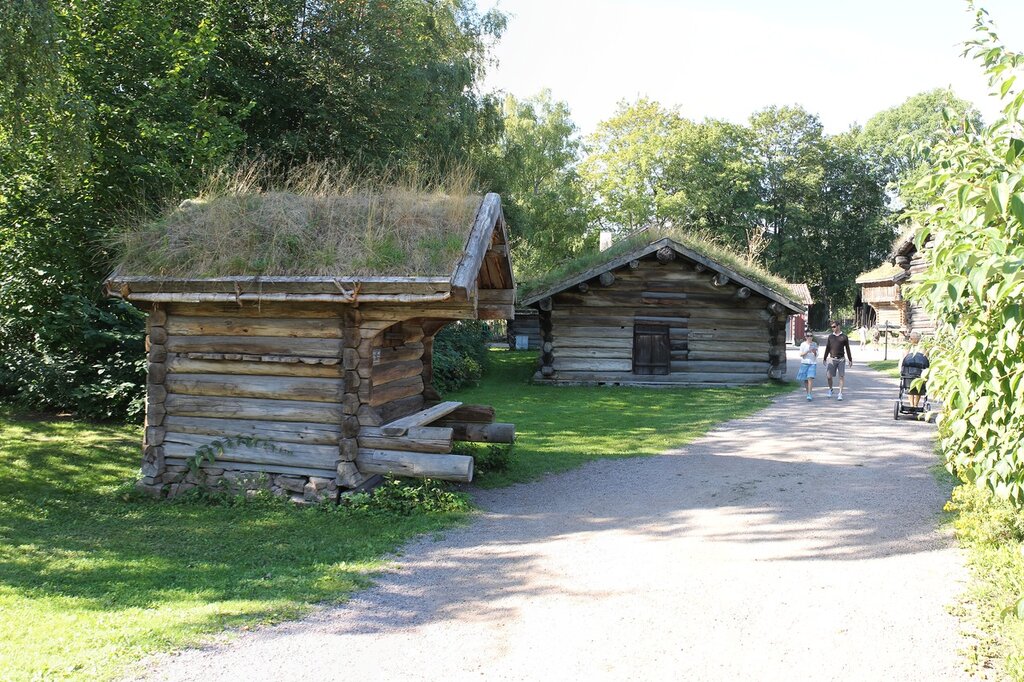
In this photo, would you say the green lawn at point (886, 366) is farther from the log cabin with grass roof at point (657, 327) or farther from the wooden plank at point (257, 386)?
the wooden plank at point (257, 386)

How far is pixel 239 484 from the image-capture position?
9.41 metres

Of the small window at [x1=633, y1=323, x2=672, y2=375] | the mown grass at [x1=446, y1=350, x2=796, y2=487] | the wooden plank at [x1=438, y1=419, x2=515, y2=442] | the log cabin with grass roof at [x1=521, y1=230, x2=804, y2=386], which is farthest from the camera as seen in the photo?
the small window at [x1=633, y1=323, x2=672, y2=375]

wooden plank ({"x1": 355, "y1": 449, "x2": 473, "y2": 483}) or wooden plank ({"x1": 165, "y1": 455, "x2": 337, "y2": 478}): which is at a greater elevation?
wooden plank ({"x1": 355, "y1": 449, "x2": 473, "y2": 483})

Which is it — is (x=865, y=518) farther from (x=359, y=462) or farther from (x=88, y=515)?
(x=88, y=515)

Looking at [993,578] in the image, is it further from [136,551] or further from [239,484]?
[239,484]

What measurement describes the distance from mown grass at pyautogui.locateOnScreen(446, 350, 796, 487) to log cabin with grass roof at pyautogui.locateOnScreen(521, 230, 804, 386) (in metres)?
0.85

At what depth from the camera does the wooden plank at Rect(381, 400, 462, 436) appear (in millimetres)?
9062

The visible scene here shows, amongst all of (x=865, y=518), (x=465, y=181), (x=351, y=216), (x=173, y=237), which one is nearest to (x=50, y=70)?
(x=173, y=237)

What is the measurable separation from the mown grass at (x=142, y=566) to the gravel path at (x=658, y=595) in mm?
398

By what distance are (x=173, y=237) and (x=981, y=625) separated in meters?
8.99

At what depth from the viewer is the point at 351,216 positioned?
941cm

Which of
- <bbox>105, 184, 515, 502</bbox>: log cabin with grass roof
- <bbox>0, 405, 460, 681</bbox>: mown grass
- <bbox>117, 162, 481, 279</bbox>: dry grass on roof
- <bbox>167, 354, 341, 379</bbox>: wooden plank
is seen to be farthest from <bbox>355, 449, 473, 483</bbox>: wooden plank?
<bbox>117, 162, 481, 279</bbox>: dry grass on roof

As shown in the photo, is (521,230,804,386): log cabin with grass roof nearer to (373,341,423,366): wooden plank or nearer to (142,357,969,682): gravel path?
(373,341,423,366): wooden plank

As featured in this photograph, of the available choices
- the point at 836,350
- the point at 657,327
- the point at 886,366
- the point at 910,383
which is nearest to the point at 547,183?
the point at 886,366
